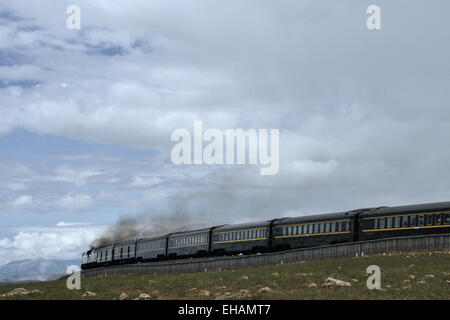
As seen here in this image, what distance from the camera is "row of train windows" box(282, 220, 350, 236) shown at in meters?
48.3

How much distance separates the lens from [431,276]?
27.0 m

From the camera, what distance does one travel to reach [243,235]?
5819cm

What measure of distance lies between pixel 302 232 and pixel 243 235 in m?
7.87

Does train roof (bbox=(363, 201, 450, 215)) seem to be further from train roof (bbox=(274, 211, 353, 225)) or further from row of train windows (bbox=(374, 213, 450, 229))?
train roof (bbox=(274, 211, 353, 225))

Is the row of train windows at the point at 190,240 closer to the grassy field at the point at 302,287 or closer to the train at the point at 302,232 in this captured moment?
the train at the point at 302,232

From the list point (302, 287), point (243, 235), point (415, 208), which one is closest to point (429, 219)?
point (415, 208)

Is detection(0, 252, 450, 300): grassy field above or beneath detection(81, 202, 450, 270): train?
beneath

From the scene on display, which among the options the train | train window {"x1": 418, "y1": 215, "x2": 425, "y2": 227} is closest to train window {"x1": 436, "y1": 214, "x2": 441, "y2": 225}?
the train

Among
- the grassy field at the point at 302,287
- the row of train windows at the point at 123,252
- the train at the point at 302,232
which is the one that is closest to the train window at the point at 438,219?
the train at the point at 302,232

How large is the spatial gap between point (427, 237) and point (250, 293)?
1874 centimetres

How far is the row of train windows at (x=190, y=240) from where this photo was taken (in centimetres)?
6388
